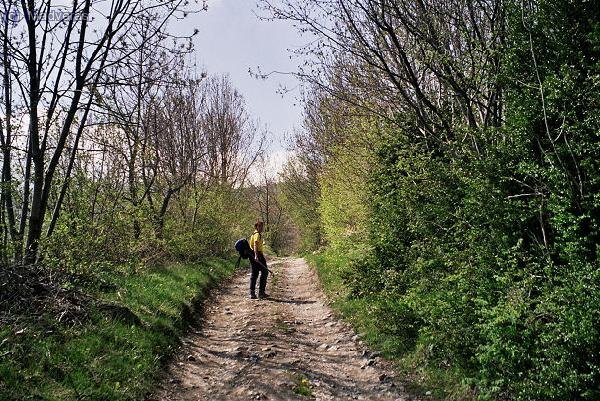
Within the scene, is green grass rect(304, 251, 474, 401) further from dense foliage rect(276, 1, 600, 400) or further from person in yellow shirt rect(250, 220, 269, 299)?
person in yellow shirt rect(250, 220, 269, 299)

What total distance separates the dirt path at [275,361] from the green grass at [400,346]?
208 millimetres

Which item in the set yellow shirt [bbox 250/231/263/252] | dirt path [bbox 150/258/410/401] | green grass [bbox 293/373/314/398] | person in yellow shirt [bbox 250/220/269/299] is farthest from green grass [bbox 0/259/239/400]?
yellow shirt [bbox 250/231/263/252]

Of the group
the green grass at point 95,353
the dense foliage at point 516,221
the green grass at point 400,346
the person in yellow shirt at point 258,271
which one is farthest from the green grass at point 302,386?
the person in yellow shirt at point 258,271

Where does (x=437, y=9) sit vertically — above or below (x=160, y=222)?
above

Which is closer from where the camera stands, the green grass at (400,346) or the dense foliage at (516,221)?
the dense foliage at (516,221)

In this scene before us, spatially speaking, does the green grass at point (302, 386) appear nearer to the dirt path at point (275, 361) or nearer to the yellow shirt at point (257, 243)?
the dirt path at point (275, 361)

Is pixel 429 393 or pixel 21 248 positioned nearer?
pixel 429 393

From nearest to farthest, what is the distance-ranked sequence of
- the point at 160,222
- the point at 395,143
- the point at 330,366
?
the point at 330,366 → the point at 395,143 → the point at 160,222

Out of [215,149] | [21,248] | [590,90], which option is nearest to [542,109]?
[590,90]

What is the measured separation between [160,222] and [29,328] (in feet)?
31.1

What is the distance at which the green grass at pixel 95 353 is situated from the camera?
15.5 feet

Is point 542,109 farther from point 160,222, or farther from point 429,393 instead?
point 160,222

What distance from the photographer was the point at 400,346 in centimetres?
682

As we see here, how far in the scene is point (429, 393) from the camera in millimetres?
5398
